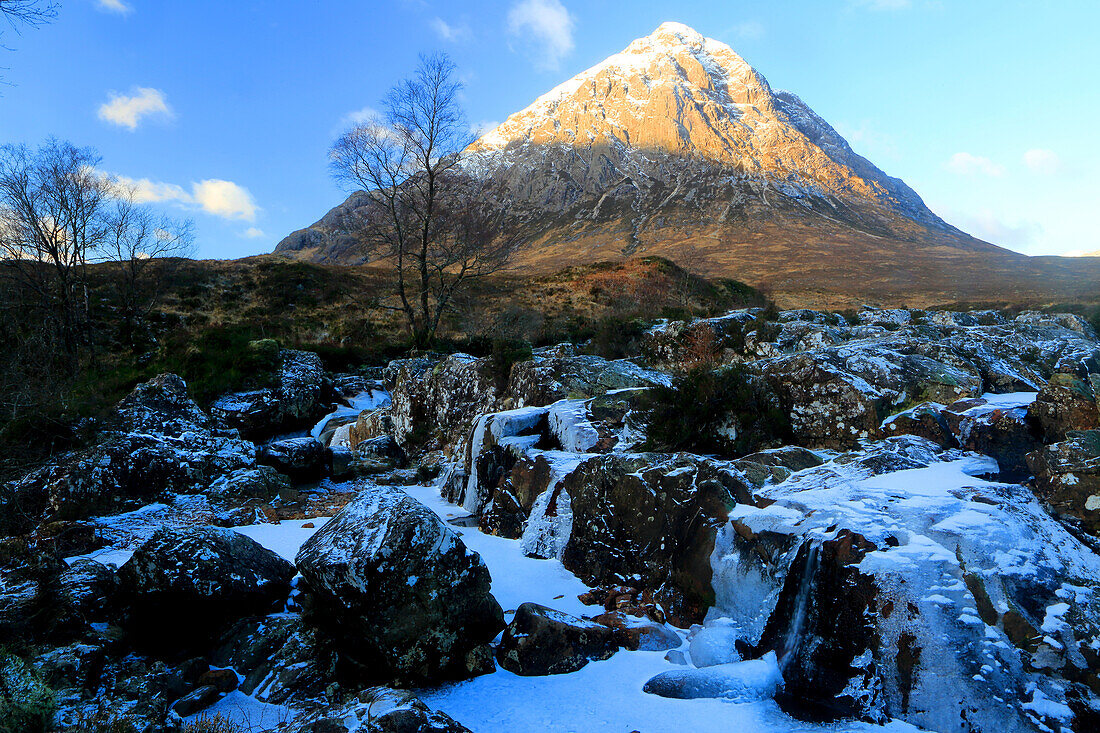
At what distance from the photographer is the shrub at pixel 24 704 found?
2.75 m

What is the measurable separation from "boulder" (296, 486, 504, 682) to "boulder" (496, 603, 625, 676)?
0.63ft

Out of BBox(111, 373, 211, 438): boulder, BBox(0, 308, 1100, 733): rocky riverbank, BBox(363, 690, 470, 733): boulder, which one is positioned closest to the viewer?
BBox(363, 690, 470, 733): boulder

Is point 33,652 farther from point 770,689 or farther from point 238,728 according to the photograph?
point 770,689

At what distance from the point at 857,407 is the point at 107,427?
10.7 metres

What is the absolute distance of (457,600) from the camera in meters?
3.92

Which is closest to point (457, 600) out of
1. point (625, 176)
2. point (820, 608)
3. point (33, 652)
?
point (820, 608)

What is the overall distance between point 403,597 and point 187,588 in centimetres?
171

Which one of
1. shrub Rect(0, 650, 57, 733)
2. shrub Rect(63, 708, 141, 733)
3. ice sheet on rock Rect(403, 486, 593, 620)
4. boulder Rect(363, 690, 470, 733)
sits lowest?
ice sheet on rock Rect(403, 486, 593, 620)

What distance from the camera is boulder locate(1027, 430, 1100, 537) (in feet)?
12.5

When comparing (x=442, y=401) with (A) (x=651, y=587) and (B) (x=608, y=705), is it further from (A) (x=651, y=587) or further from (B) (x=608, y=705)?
(B) (x=608, y=705)

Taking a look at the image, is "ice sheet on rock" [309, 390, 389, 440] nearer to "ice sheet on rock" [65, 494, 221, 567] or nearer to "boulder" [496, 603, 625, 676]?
"ice sheet on rock" [65, 494, 221, 567]

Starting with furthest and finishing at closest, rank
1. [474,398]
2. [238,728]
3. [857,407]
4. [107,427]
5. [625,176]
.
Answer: [625,176], [474,398], [107,427], [857,407], [238,728]

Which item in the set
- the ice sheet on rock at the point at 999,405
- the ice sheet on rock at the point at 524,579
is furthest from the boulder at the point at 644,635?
the ice sheet on rock at the point at 999,405

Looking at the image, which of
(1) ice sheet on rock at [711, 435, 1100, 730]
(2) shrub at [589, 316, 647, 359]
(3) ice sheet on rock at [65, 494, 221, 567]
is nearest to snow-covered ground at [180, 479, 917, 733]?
(1) ice sheet on rock at [711, 435, 1100, 730]
